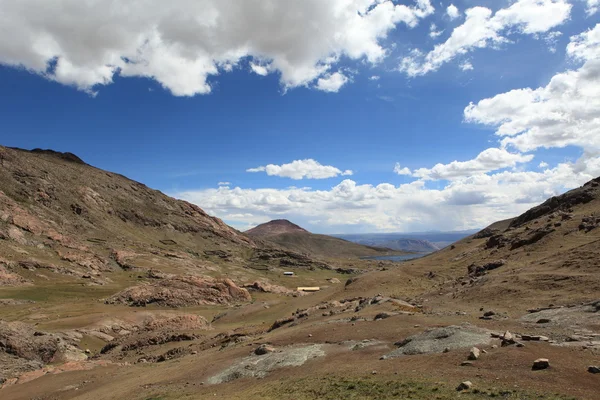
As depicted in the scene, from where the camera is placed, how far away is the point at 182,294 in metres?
76.2

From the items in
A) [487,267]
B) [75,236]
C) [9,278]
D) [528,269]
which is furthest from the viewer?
[75,236]

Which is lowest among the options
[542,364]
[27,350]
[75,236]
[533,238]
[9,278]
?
[27,350]

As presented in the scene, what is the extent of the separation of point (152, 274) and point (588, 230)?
11176cm

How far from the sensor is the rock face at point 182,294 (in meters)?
72.8

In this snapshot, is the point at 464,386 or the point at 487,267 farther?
the point at 487,267

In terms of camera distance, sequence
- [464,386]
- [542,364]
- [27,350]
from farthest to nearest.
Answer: [27,350]
[542,364]
[464,386]

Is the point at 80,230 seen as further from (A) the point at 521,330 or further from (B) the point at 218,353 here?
(A) the point at 521,330

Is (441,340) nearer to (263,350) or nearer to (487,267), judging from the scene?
(263,350)

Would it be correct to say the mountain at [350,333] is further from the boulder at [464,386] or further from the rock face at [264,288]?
the rock face at [264,288]

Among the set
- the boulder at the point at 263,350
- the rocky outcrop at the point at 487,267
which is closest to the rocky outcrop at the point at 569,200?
the rocky outcrop at the point at 487,267

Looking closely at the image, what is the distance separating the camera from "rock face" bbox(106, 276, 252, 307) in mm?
72812

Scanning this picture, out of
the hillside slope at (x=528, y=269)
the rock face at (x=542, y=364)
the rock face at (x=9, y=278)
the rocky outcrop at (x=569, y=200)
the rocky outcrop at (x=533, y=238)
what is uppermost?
the rocky outcrop at (x=569, y=200)

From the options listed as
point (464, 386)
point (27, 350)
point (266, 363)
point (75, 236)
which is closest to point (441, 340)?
point (464, 386)

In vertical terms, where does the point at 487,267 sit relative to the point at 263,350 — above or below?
above
